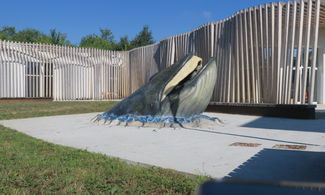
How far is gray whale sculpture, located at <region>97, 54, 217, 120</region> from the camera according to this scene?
894 cm

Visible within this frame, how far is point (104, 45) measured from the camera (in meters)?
53.0

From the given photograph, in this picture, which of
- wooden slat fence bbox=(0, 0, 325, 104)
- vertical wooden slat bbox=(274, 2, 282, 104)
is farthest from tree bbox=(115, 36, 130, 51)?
vertical wooden slat bbox=(274, 2, 282, 104)

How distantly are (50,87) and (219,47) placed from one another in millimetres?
13651

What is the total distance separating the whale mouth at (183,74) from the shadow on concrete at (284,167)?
4502mm

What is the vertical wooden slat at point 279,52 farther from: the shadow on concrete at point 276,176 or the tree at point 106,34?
the tree at point 106,34

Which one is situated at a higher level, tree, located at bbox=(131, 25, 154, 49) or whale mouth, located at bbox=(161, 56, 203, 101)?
tree, located at bbox=(131, 25, 154, 49)

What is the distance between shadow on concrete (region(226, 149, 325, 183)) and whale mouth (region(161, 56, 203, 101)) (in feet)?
14.8

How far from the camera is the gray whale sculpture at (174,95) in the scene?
894 centimetres

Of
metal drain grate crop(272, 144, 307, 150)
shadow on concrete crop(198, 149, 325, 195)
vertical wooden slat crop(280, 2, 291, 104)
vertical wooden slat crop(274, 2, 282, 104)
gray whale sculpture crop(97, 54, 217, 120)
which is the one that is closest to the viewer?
shadow on concrete crop(198, 149, 325, 195)

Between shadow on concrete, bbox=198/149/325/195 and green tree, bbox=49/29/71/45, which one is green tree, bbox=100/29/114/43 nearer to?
→ green tree, bbox=49/29/71/45

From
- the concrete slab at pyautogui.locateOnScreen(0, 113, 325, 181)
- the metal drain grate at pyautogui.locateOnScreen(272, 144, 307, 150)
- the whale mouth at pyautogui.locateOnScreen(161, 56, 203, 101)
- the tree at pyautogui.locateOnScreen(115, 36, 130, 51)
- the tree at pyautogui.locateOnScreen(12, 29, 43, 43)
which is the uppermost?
the tree at pyautogui.locateOnScreen(12, 29, 43, 43)

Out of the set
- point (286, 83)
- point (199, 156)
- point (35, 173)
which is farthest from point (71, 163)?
point (286, 83)

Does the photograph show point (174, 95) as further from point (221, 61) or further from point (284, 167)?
point (221, 61)

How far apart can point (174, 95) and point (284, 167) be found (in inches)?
207
